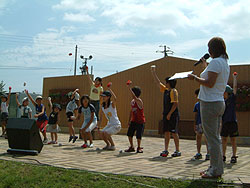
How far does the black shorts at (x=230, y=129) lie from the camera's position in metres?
4.79

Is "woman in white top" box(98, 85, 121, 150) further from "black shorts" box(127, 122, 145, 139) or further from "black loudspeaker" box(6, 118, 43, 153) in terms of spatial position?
"black loudspeaker" box(6, 118, 43, 153)

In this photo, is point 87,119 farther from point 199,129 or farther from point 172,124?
point 199,129

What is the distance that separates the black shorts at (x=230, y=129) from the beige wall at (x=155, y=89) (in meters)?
5.95

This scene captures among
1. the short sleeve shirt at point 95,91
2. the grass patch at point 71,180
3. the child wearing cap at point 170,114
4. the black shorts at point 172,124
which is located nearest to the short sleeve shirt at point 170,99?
Result: the child wearing cap at point 170,114

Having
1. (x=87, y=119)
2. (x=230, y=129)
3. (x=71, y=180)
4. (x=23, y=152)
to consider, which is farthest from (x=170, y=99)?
(x=23, y=152)

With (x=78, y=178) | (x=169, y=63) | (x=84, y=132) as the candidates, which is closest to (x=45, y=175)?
(x=78, y=178)

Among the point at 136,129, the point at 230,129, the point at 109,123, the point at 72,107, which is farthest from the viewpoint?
the point at 72,107

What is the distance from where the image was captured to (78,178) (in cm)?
336

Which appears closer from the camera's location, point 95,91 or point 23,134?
point 23,134

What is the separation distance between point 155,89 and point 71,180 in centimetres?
972

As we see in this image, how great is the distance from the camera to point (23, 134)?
5.13m

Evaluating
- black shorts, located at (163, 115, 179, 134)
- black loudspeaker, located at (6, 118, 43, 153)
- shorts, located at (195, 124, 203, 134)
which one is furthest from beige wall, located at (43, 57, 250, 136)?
black loudspeaker, located at (6, 118, 43, 153)

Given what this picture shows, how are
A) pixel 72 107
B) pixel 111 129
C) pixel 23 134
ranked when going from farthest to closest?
pixel 72 107
pixel 111 129
pixel 23 134

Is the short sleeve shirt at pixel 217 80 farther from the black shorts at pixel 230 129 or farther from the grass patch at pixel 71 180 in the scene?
the black shorts at pixel 230 129
